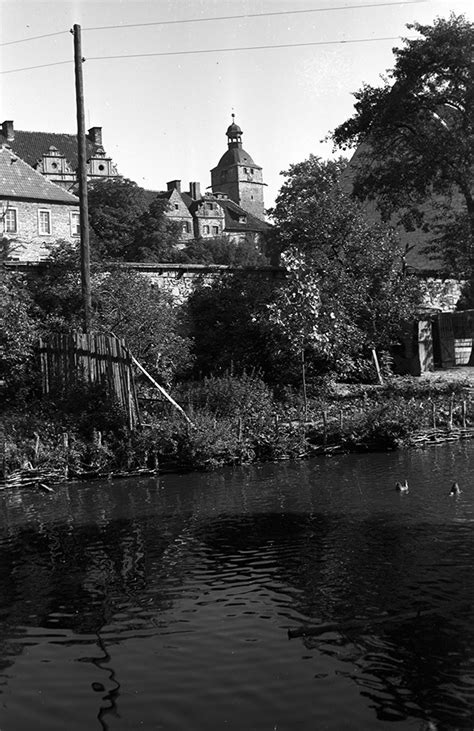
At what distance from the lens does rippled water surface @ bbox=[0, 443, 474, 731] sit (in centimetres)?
595

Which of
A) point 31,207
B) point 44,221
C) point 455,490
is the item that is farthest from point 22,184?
point 455,490

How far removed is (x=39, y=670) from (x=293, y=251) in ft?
62.2

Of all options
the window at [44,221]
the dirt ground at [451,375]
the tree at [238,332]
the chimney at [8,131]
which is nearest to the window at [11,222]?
the window at [44,221]

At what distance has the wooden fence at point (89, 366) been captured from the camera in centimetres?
1766

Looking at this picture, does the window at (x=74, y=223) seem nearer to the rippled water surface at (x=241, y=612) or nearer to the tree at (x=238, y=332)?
the tree at (x=238, y=332)

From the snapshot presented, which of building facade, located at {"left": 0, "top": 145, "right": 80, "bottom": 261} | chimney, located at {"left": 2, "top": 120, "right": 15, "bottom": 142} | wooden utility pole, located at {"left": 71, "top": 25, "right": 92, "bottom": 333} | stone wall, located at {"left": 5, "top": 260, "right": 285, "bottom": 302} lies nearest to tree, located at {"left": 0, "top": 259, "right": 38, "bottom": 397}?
wooden utility pole, located at {"left": 71, "top": 25, "right": 92, "bottom": 333}

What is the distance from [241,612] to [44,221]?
4567cm

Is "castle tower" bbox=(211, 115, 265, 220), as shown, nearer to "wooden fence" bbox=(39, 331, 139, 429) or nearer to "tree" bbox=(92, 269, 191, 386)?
"tree" bbox=(92, 269, 191, 386)

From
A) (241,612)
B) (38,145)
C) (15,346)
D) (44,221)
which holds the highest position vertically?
(38,145)

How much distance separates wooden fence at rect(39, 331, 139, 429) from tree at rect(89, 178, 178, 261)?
27.7m

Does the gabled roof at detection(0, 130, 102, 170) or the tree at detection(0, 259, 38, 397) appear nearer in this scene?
the tree at detection(0, 259, 38, 397)

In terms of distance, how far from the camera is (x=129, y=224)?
50781mm

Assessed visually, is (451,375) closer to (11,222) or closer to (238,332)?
(238,332)

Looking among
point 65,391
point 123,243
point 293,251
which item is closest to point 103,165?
point 123,243
